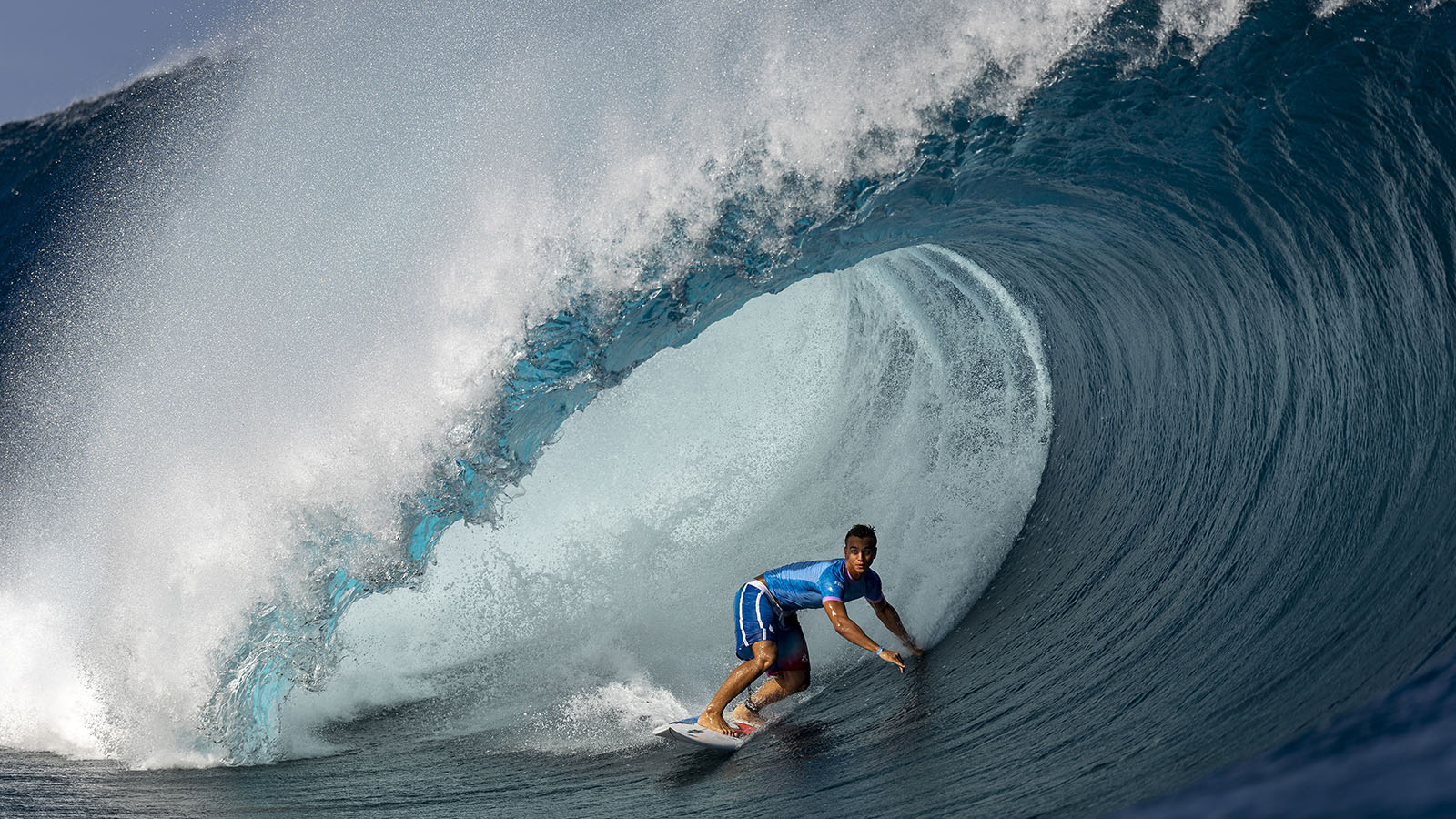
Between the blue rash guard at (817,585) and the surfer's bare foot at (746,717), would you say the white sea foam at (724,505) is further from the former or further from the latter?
the blue rash guard at (817,585)

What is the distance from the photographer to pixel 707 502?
801 cm

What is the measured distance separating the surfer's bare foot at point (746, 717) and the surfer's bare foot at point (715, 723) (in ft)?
0.40

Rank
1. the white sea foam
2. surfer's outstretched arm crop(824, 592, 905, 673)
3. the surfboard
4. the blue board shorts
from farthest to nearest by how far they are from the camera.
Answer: the white sea foam, the blue board shorts, the surfboard, surfer's outstretched arm crop(824, 592, 905, 673)

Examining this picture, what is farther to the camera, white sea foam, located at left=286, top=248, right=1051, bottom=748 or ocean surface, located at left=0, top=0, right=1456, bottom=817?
white sea foam, located at left=286, top=248, right=1051, bottom=748

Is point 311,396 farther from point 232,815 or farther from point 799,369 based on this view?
point 799,369

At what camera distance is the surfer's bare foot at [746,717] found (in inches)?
187

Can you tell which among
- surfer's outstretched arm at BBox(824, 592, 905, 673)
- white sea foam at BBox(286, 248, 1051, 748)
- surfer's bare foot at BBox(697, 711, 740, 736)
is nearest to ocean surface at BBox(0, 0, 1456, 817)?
white sea foam at BBox(286, 248, 1051, 748)

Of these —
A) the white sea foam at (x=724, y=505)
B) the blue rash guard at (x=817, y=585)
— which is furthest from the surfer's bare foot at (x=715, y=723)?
the blue rash guard at (x=817, y=585)

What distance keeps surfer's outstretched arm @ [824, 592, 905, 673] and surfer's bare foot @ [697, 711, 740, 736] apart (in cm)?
68

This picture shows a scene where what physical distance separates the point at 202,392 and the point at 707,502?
3667mm

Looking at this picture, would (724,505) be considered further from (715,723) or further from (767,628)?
(715,723)

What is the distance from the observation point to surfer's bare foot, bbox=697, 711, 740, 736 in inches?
182

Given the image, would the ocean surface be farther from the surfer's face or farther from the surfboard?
the surfer's face

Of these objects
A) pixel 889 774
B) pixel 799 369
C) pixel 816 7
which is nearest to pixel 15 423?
pixel 799 369
